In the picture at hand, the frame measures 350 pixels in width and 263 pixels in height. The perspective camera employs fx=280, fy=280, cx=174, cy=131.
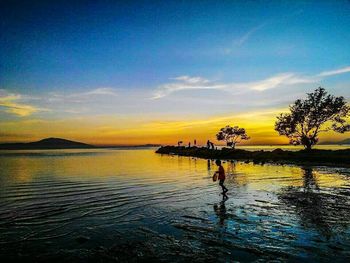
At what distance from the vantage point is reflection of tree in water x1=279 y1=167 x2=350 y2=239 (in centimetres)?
1370

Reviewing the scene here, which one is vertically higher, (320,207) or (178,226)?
(320,207)

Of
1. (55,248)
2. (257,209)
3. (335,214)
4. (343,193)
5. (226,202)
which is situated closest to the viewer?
(55,248)

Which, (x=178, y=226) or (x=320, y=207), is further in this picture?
(x=320, y=207)

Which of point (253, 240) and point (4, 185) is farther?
point (4, 185)

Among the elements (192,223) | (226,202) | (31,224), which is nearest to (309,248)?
(192,223)

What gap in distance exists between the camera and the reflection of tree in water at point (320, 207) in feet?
44.9

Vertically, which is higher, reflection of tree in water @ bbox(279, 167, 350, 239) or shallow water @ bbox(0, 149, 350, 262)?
reflection of tree in water @ bbox(279, 167, 350, 239)

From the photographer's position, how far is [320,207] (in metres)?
17.6

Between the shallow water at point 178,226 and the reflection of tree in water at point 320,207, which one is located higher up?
the reflection of tree in water at point 320,207

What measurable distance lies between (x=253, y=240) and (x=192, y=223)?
3715mm

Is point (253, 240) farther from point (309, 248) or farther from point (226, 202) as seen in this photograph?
point (226, 202)

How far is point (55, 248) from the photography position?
11414 mm

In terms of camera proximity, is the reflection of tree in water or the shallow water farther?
the reflection of tree in water

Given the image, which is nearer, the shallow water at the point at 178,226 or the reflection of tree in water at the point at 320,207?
the shallow water at the point at 178,226
